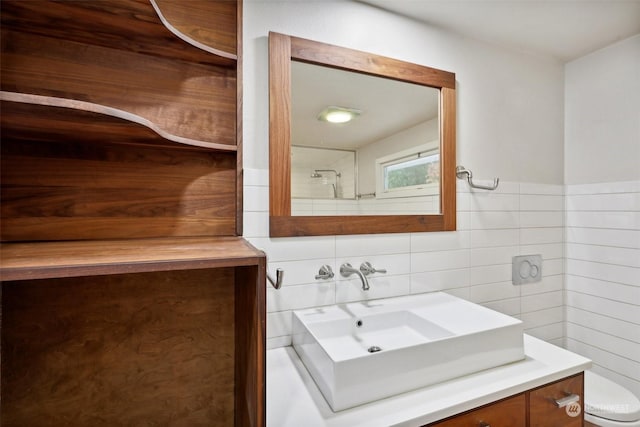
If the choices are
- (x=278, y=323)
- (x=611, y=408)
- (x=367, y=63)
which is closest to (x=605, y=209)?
(x=611, y=408)

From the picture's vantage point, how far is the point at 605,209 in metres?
1.83

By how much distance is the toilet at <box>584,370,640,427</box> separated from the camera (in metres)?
1.34

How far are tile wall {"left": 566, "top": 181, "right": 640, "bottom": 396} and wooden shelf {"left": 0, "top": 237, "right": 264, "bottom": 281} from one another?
213 cm

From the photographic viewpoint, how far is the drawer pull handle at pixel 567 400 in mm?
1059

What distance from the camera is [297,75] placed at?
1317 mm

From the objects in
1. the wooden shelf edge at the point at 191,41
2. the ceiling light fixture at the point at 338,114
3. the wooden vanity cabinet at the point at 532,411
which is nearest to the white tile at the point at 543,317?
the wooden vanity cabinet at the point at 532,411

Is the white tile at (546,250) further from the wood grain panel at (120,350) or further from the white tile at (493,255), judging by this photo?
the wood grain panel at (120,350)

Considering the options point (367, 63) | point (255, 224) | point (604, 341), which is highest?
point (367, 63)

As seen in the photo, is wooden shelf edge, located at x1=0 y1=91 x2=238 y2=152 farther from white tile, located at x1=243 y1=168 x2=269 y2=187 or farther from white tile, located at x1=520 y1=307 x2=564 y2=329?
white tile, located at x1=520 y1=307 x2=564 y2=329

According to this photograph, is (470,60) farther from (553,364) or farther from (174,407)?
(174,407)

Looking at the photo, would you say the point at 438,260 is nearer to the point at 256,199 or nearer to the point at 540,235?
the point at 540,235

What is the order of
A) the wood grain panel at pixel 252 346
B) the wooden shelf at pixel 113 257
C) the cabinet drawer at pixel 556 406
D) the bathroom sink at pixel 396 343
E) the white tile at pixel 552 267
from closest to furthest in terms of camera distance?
the wooden shelf at pixel 113 257
the wood grain panel at pixel 252 346
the bathroom sink at pixel 396 343
the cabinet drawer at pixel 556 406
the white tile at pixel 552 267

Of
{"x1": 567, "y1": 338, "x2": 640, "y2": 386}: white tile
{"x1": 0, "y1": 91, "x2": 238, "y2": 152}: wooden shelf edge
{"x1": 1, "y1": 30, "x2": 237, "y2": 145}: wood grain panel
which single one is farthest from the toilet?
{"x1": 0, "y1": 91, "x2": 238, "y2": 152}: wooden shelf edge

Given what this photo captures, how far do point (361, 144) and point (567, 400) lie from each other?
127 cm
